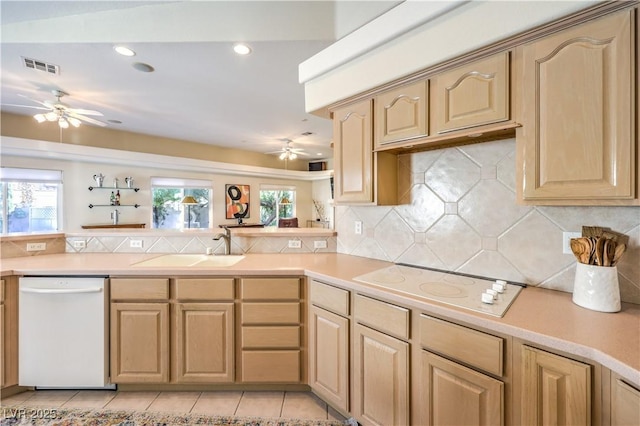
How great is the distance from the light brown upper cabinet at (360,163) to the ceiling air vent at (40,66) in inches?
114

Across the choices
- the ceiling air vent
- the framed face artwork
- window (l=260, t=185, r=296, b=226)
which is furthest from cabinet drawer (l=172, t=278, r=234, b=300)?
window (l=260, t=185, r=296, b=226)

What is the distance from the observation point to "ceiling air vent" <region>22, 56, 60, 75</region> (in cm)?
257

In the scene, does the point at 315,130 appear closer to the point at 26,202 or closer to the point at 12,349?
the point at 12,349

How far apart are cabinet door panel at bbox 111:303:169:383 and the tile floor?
0.44 feet

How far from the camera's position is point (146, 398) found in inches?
75.9

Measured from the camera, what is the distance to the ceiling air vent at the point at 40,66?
2.57 metres

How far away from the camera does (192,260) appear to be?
2338 mm

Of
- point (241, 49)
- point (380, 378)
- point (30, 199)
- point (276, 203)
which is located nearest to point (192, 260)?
point (380, 378)

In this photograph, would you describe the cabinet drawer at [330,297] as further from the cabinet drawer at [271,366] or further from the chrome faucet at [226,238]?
the chrome faucet at [226,238]

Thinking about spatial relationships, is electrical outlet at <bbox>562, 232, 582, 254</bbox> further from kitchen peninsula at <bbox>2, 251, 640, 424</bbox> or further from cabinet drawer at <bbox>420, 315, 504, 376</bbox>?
cabinet drawer at <bbox>420, 315, 504, 376</bbox>

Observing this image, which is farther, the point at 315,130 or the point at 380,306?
the point at 315,130

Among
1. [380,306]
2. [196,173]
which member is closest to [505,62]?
[380,306]

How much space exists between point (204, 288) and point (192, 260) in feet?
1.83

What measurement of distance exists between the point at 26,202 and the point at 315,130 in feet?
16.7
